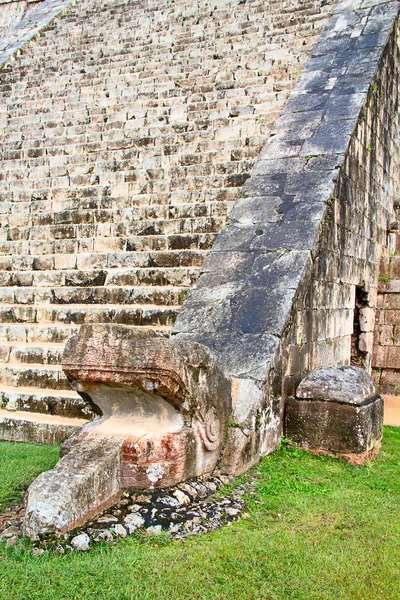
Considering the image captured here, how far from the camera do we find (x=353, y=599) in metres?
2.78

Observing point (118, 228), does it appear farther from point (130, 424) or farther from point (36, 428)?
point (130, 424)

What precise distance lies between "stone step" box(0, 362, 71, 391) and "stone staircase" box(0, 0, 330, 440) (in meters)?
0.01

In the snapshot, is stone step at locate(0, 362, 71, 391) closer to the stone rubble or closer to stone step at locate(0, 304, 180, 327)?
stone step at locate(0, 304, 180, 327)

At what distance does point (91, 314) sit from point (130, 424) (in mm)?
2608

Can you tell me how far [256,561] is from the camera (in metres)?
3.01

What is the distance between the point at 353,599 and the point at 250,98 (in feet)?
25.4

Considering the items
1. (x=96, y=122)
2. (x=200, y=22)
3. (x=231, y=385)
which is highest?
(x=200, y=22)

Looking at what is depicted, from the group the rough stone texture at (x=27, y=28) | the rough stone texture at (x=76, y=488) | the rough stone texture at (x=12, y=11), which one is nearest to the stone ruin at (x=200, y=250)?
the rough stone texture at (x=76, y=488)

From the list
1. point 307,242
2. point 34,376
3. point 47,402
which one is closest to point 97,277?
point 34,376

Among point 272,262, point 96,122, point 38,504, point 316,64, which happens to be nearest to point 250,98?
point 316,64

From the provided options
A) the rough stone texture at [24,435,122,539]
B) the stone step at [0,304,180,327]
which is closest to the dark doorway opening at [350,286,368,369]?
the stone step at [0,304,180,327]

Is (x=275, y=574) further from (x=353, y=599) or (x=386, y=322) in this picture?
(x=386, y=322)

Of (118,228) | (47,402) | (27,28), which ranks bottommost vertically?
(47,402)

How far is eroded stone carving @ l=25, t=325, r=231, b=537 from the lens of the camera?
3256mm
